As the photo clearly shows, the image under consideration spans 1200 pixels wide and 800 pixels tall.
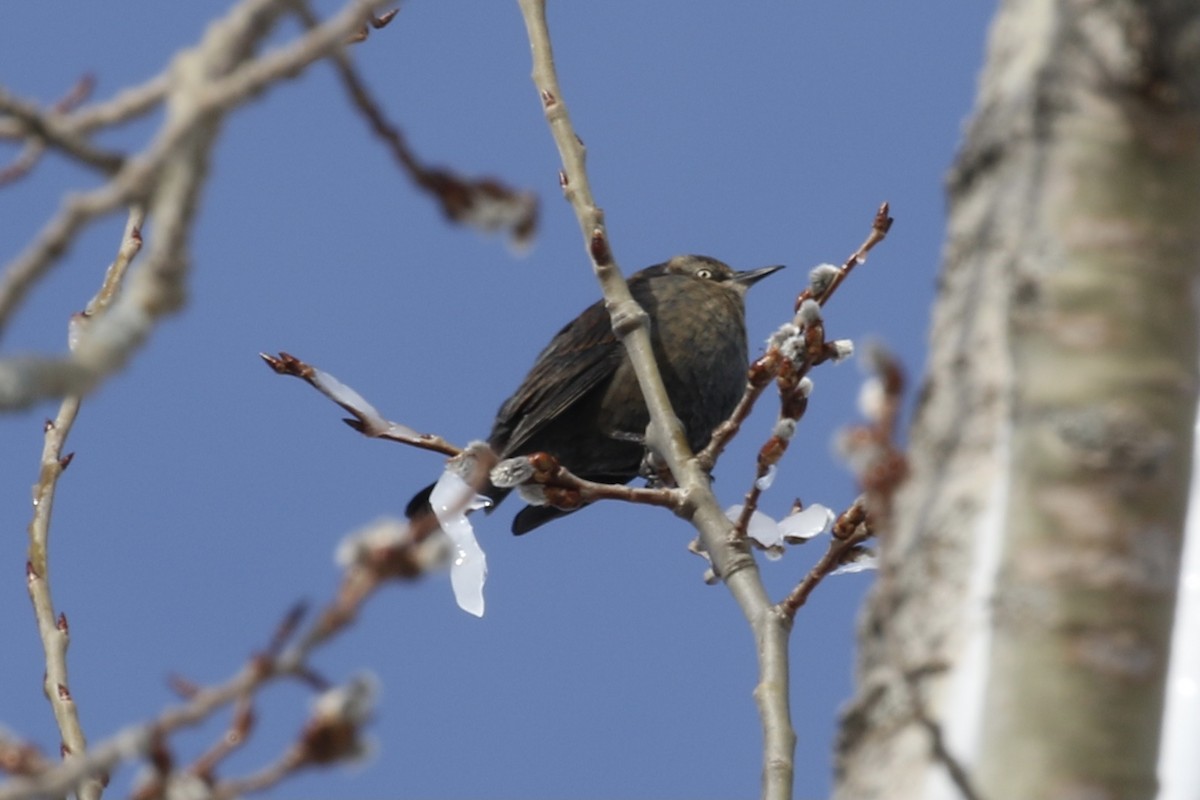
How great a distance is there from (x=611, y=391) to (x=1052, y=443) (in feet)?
15.6

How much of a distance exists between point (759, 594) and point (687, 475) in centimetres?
38

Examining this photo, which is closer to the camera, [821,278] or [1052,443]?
[1052,443]

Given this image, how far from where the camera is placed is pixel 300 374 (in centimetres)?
373

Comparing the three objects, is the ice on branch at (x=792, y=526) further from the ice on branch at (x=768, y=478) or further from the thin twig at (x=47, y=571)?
the thin twig at (x=47, y=571)

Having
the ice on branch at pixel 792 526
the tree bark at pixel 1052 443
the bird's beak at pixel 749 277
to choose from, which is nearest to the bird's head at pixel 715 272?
the bird's beak at pixel 749 277

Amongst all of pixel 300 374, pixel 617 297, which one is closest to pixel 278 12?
pixel 617 297

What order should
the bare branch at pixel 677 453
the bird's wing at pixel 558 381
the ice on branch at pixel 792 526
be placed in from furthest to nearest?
the bird's wing at pixel 558 381 → the ice on branch at pixel 792 526 → the bare branch at pixel 677 453

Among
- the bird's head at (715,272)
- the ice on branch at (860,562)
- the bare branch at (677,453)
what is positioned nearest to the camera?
the bare branch at (677,453)

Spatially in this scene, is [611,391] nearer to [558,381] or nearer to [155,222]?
[558,381]

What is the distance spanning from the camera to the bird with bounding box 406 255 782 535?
593cm

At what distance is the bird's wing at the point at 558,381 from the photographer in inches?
232

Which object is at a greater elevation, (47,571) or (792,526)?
(792,526)

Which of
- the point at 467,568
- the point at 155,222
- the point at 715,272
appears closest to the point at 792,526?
the point at 467,568

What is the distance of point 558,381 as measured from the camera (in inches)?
234
